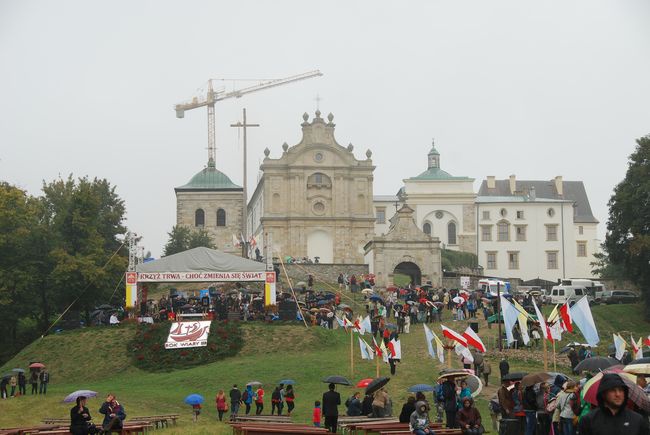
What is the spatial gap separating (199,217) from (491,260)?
3419cm

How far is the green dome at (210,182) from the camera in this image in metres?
111

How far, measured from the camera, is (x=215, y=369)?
37.6 metres

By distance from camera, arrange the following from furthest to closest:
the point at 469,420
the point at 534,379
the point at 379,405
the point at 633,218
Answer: the point at 633,218, the point at 379,405, the point at 534,379, the point at 469,420

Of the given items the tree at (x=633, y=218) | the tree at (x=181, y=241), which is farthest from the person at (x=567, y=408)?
the tree at (x=181, y=241)

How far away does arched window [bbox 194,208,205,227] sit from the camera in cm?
10993

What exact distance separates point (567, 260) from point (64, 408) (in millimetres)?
75672

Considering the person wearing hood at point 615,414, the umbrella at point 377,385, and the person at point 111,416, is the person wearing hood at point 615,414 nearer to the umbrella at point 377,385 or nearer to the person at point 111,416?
the person at point 111,416

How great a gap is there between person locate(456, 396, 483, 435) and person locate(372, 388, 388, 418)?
161 inches

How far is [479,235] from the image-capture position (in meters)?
97.9

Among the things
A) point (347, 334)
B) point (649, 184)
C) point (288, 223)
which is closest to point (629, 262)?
point (649, 184)

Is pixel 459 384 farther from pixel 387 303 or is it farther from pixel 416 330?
pixel 387 303

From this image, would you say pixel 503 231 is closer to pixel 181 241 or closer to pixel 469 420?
pixel 181 241

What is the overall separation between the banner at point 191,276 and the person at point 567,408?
31787mm

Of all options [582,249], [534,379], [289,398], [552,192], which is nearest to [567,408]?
[534,379]
